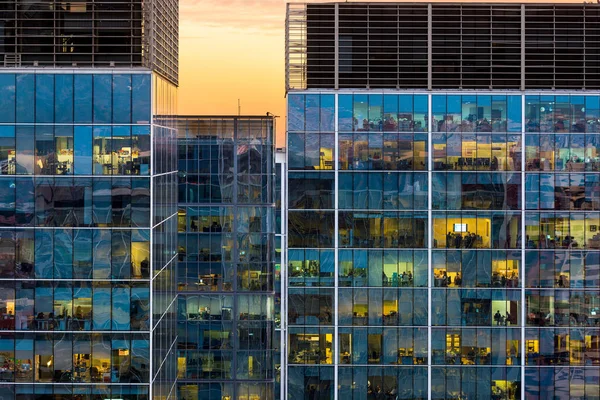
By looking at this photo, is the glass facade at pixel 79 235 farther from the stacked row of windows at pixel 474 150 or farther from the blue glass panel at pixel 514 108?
the blue glass panel at pixel 514 108

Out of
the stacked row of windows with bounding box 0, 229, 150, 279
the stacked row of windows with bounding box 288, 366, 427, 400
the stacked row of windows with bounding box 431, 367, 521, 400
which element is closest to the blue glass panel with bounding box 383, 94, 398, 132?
the stacked row of windows with bounding box 288, 366, 427, 400

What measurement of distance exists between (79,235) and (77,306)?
13.6 ft

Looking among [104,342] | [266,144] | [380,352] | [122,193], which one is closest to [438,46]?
[266,144]

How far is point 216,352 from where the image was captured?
3115 inches

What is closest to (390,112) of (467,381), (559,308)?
(559,308)

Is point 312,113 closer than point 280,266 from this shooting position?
Yes

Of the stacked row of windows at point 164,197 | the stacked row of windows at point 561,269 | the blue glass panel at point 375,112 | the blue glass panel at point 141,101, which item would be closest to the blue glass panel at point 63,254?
the stacked row of windows at point 164,197

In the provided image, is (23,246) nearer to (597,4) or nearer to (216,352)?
(216,352)

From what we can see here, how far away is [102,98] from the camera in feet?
191

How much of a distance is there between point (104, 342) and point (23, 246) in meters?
7.37

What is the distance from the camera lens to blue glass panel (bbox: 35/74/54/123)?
5825cm

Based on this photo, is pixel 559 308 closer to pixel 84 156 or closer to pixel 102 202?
pixel 102 202

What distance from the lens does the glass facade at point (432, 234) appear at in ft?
238

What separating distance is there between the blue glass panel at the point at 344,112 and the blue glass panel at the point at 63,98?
21.6m
